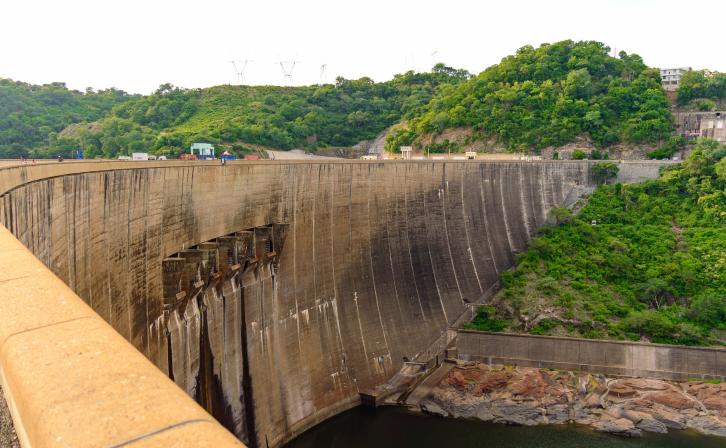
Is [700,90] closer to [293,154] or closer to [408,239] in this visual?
[293,154]

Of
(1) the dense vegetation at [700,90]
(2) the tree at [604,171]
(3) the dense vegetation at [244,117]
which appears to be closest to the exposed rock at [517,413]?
(2) the tree at [604,171]

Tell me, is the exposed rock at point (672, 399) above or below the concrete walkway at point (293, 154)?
below

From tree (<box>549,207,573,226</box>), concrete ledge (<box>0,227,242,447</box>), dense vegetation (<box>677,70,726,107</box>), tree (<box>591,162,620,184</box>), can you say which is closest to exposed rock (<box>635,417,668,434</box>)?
tree (<box>549,207,573,226</box>)

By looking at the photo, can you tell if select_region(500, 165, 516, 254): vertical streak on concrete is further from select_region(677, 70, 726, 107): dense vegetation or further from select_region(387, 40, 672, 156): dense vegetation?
select_region(677, 70, 726, 107): dense vegetation

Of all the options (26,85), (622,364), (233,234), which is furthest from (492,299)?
(26,85)

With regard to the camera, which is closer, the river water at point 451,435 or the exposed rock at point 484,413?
the river water at point 451,435

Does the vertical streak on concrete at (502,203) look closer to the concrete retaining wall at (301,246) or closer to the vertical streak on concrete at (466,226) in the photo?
the concrete retaining wall at (301,246)

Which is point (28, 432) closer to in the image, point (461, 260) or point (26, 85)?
point (461, 260)
